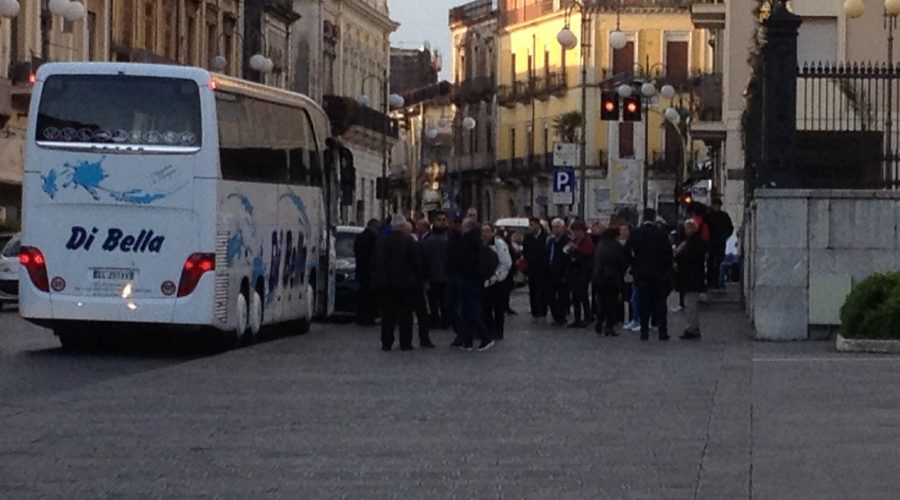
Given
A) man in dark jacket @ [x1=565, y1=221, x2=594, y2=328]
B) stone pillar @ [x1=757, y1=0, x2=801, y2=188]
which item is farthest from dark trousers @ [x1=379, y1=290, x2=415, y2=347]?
man in dark jacket @ [x1=565, y1=221, x2=594, y2=328]

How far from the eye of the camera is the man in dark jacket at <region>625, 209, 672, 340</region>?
105 ft

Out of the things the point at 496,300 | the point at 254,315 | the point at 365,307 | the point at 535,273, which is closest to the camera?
the point at 254,315

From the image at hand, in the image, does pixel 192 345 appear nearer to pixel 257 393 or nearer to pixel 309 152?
pixel 309 152

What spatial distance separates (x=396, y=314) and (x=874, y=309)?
6.17 meters

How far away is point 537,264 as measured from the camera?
127ft

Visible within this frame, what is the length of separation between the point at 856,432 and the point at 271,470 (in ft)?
14.9

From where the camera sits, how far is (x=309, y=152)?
34094mm

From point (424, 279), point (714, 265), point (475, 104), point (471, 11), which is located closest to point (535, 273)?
point (714, 265)

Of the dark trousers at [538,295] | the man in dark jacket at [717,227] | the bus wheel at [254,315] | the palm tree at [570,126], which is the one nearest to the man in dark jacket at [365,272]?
the dark trousers at [538,295]

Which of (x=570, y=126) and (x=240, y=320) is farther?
(x=570, y=126)

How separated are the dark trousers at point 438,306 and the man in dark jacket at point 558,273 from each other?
2.29 metres

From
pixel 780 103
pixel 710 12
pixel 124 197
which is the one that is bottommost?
pixel 124 197

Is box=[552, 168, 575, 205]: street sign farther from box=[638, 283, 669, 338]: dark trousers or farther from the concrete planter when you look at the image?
the concrete planter

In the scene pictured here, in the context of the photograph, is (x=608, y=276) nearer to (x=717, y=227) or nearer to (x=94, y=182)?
(x=717, y=227)
